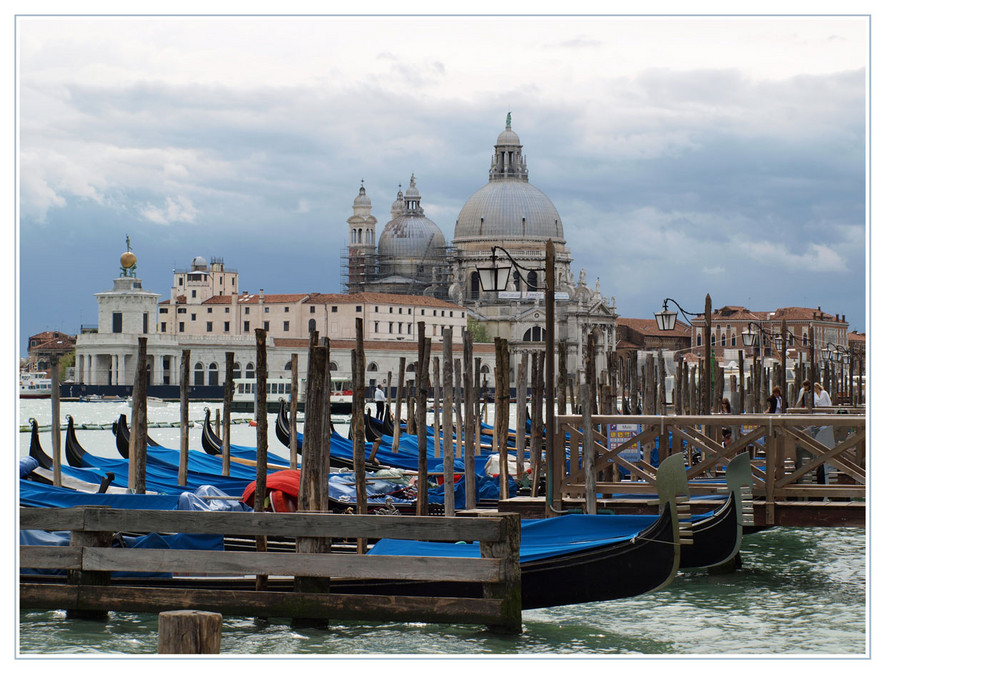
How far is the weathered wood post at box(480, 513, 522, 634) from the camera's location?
4.83 m

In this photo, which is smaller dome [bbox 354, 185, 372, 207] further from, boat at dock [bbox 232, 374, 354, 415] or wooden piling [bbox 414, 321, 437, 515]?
wooden piling [bbox 414, 321, 437, 515]

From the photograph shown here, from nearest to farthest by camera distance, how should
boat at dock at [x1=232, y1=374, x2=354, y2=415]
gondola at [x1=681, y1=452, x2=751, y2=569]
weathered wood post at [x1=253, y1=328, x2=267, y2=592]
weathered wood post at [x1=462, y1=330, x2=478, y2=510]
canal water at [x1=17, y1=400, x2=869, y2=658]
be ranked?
canal water at [x1=17, y1=400, x2=869, y2=658] < weathered wood post at [x1=253, y1=328, x2=267, y2=592] < gondola at [x1=681, y1=452, x2=751, y2=569] < weathered wood post at [x1=462, y1=330, x2=478, y2=510] < boat at dock at [x1=232, y1=374, x2=354, y2=415]

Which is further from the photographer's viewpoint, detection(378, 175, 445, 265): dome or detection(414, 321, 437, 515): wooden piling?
detection(378, 175, 445, 265): dome

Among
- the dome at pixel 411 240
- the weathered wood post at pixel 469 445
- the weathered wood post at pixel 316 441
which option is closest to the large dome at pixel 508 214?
the dome at pixel 411 240

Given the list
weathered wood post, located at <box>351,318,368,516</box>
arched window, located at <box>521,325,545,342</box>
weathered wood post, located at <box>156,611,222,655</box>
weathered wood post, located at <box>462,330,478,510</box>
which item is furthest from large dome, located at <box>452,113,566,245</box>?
weathered wood post, located at <box>156,611,222,655</box>

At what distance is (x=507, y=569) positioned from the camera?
4836mm

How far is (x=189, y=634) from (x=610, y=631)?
93.4 inches

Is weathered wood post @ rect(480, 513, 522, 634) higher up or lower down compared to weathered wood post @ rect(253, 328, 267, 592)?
lower down

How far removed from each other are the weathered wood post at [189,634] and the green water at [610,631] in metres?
1.04

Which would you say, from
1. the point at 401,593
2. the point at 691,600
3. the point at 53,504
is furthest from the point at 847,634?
the point at 53,504

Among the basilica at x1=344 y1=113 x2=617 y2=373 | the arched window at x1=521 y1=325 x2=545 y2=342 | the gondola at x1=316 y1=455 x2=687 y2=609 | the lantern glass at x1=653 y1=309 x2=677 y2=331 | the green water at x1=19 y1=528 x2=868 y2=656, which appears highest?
the basilica at x1=344 y1=113 x2=617 y2=373

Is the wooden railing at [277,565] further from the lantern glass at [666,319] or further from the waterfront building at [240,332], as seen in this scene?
the waterfront building at [240,332]

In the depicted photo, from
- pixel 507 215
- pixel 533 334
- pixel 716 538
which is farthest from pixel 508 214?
pixel 716 538
